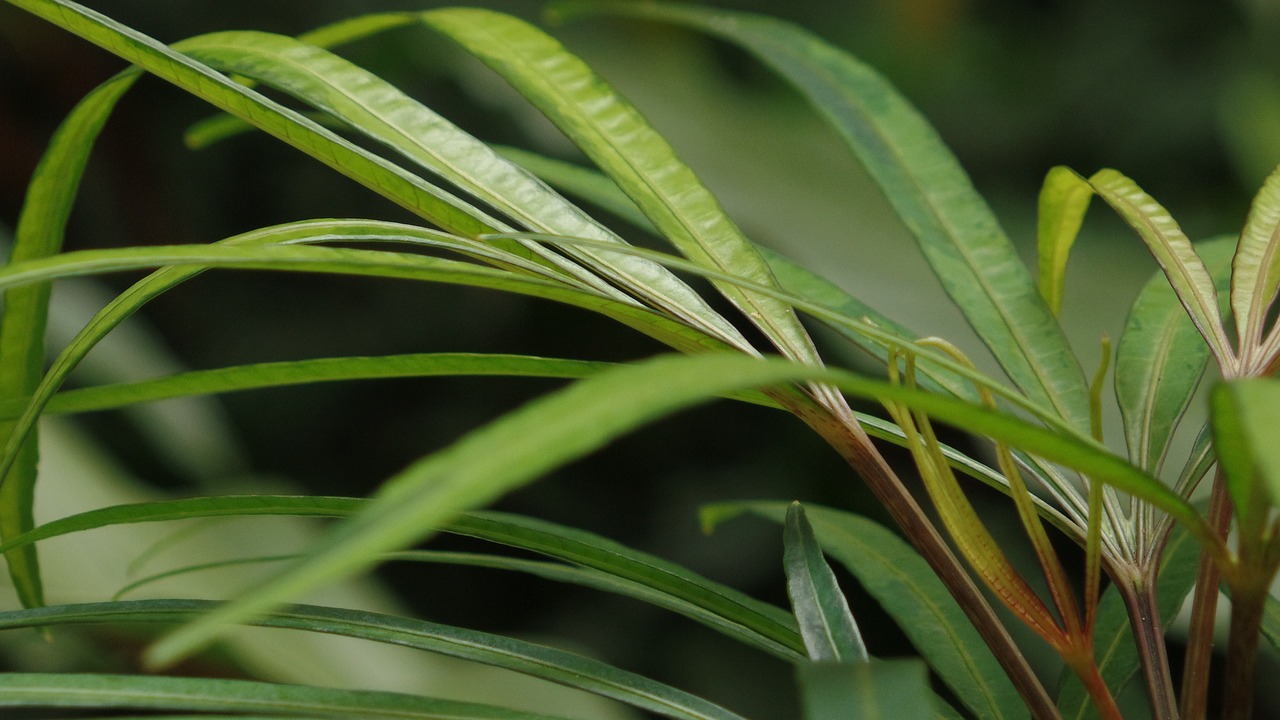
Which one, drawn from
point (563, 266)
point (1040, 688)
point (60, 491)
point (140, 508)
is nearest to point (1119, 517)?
point (1040, 688)

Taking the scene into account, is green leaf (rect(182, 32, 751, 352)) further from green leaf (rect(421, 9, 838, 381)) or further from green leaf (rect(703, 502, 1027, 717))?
green leaf (rect(703, 502, 1027, 717))

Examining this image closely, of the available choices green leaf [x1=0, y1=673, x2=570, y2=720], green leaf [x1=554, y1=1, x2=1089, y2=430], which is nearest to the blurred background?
green leaf [x1=554, y1=1, x2=1089, y2=430]

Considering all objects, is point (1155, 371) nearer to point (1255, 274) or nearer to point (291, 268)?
point (1255, 274)

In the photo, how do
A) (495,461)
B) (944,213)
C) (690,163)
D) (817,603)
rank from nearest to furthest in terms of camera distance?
(495,461), (817,603), (944,213), (690,163)

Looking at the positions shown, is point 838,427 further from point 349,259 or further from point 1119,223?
point 1119,223

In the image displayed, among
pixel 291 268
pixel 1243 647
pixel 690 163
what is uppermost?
pixel 690 163

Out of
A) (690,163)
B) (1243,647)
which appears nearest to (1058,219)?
(1243,647)
